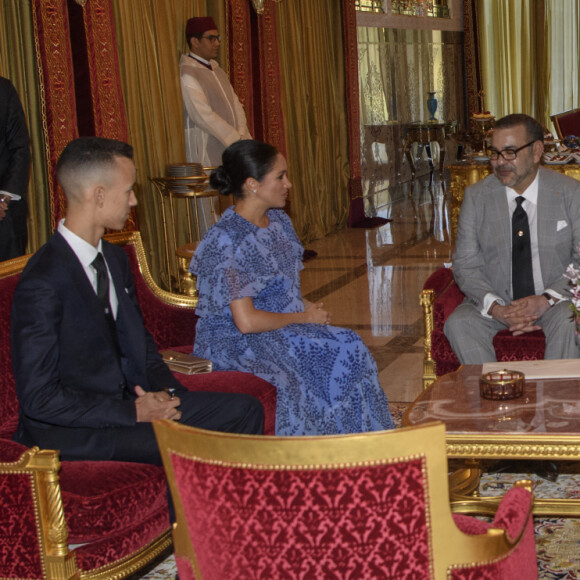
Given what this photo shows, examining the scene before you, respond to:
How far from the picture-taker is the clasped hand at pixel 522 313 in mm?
3854

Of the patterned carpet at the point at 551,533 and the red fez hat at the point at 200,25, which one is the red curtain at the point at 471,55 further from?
the patterned carpet at the point at 551,533

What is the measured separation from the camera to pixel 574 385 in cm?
303

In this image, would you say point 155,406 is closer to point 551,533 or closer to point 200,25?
point 551,533

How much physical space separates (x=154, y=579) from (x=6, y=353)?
85 centimetres

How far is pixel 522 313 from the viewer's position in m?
3.85

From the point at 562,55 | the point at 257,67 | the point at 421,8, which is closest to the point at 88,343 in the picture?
the point at 257,67

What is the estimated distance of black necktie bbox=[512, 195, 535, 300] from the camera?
4047 millimetres

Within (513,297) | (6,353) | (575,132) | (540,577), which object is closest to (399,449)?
(540,577)

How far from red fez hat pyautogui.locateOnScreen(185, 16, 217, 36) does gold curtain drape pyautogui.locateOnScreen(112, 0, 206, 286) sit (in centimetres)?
16

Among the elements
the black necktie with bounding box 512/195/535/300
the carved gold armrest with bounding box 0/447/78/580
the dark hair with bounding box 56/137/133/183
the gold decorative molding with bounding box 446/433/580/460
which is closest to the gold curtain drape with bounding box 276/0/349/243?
the black necktie with bounding box 512/195/535/300

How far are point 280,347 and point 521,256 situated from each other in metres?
1.16

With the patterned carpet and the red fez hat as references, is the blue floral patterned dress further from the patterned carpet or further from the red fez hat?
the red fez hat

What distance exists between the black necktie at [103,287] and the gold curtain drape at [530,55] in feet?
38.1

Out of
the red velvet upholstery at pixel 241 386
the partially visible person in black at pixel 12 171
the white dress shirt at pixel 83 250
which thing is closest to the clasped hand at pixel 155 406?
the white dress shirt at pixel 83 250
